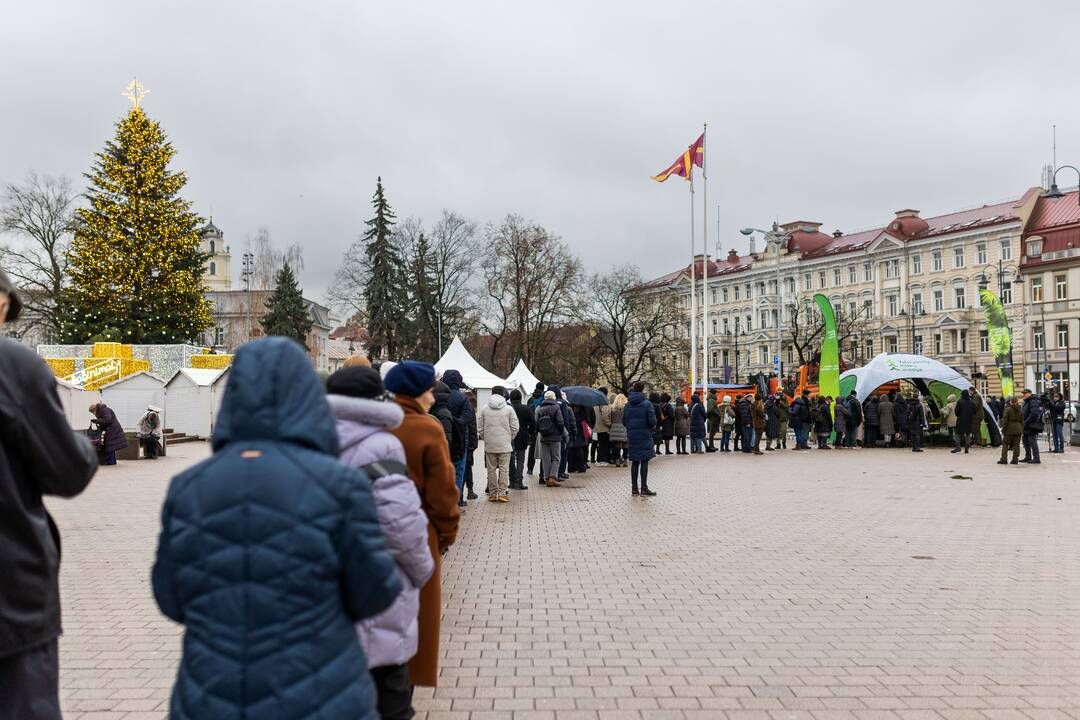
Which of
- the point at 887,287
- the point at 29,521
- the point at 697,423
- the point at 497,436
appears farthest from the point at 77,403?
the point at 887,287

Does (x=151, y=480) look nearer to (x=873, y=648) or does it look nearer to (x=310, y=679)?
(x=873, y=648)

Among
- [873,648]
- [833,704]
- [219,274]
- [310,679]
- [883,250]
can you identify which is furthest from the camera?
[219,274]

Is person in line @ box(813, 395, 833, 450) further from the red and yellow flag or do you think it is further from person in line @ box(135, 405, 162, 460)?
person in line @ box(135, 405, 162, 460)

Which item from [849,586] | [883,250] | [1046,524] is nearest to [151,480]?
[849,586]

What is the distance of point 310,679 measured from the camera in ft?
7.91

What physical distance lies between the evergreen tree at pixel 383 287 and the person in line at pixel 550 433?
131ft

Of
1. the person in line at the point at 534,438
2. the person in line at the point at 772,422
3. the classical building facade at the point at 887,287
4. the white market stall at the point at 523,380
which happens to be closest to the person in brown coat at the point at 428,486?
the person in line at the point at 534,438

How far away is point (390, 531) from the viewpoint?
11.2ft

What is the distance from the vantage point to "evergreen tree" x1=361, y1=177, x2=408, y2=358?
55.7 meters

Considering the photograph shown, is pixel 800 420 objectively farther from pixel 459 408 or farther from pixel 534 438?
pixel 459 408

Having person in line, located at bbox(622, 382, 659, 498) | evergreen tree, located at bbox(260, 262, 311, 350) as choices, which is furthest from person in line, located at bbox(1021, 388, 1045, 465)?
evergreen tree, located at bbox(260, 262, 311, 350)

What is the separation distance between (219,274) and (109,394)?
92101 mm

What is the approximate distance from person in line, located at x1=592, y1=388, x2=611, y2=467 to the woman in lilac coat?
17410 mm

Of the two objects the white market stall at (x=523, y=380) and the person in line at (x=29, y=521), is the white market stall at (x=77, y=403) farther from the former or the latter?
the person in line at (x=29, y=521)
